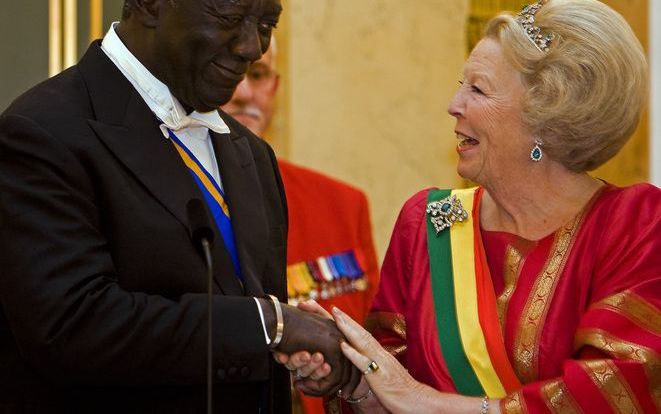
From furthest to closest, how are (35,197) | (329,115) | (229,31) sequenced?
(329,115) < (229,31) < (35,197)

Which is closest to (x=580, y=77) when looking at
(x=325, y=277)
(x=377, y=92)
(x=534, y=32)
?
(x=534, y=32)

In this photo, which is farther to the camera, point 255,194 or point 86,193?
point 255,194

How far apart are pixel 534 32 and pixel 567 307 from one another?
1.84 ft

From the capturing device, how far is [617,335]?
2393 mm

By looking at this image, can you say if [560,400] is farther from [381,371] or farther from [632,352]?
[381,371]

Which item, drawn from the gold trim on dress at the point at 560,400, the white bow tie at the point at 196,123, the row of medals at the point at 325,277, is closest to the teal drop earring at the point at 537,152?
the gold trim on dress at the point at 560,400

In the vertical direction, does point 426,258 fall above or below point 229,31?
below

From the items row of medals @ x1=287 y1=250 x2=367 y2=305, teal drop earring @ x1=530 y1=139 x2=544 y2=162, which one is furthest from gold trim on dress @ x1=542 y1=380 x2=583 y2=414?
row of medals @ x1=287 y1=250 x2=367 y2=305

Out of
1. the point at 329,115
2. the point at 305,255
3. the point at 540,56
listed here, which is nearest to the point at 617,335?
the point at 540,56

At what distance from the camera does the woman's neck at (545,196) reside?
263 cm

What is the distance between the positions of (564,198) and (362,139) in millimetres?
1816

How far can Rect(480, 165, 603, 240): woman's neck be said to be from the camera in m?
2.63

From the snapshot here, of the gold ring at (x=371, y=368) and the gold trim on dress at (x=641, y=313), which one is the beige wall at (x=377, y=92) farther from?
the gold trim on dress at (x=641, y=313)

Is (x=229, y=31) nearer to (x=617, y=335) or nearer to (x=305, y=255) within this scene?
(x=617, y=335)
